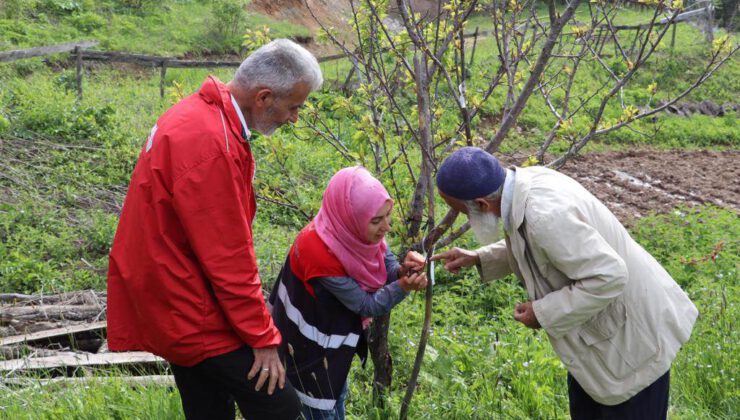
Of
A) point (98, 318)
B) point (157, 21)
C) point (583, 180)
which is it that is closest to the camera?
point (98, 318)

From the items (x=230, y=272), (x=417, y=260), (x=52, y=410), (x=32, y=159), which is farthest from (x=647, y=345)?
(x=32, y=159)

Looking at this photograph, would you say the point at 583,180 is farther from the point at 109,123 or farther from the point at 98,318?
the point at 98,318

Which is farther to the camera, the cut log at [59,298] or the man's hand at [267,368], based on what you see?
the cut log at [59,298]

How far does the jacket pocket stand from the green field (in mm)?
1013

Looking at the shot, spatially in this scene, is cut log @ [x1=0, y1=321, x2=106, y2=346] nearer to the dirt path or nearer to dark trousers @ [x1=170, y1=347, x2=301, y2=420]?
dark trousers @ [x1=170, y1=347, x2=301, y2=420]

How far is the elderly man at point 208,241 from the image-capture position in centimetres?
220

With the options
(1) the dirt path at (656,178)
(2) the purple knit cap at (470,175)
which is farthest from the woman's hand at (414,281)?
(1) the dirt path at (656,178)

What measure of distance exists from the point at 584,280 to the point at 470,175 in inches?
20.6

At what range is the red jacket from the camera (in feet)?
7.19

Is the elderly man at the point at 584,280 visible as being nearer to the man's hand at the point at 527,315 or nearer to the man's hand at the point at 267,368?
the man's hand at the point at 527,315

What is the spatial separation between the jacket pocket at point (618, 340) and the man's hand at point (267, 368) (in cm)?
110

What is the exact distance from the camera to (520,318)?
2.58 meters

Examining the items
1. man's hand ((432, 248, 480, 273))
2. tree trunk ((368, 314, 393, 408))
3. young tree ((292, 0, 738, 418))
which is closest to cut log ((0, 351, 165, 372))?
Answer: tree trunk ((368, 314, 393, 408))

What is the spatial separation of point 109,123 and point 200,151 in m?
8.44
